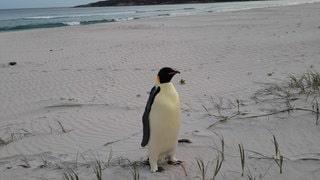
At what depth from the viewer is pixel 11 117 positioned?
641cm

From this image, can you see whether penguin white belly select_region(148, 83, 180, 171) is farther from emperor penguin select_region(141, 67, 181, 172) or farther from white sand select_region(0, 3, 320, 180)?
white sand select_region(0, 3, 320, 180)

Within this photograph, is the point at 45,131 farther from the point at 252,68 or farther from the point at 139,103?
the point at 252,68

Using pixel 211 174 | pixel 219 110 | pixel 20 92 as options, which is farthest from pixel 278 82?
pixel 20 92

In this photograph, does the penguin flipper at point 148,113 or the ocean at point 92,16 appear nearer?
the penguin flipper at point 148,113

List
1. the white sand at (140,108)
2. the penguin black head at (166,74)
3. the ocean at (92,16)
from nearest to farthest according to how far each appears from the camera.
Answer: the penguin black head at (166,74) < the white sand at (140,108) < the ocean at (92,16)

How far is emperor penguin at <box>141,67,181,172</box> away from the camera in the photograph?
3.60m

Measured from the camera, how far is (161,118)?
3605mm

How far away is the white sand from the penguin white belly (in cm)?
25

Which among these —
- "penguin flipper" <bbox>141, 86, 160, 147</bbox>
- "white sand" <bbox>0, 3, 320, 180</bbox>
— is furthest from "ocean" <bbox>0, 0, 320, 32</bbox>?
"penguin flipper" <bbox>141, 86, 160, 147</bbox>

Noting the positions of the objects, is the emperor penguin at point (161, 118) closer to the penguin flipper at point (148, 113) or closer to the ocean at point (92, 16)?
the penguin flipper at point (148, 113)

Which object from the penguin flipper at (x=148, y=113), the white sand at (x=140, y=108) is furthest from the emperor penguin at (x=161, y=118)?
the white sand at (x=140, y=108)

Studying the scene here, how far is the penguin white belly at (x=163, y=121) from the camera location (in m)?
3.60

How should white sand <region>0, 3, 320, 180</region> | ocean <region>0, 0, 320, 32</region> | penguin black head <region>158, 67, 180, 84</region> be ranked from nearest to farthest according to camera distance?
penguin black head <region>158, 67, 180, 84</region> < white sand <region>0, 3, 320, 180</region> < ocean <region>0, 0, 320, 32</region>

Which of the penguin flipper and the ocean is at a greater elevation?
the penguin flipper
